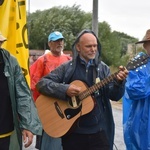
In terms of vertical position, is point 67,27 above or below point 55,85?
above

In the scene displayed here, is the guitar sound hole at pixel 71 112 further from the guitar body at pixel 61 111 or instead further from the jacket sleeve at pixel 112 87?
the jacket sleeve at pixel 112 87

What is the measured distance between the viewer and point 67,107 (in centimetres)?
400

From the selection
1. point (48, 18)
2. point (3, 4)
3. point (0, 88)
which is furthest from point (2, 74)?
point (48, 18)

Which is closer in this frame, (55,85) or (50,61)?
(55,85)

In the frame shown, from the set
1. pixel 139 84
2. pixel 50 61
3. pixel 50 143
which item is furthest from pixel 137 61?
pixel 50 61

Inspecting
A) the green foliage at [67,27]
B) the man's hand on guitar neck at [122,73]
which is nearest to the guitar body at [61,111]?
the man's hand on guitar neck at [122,73]

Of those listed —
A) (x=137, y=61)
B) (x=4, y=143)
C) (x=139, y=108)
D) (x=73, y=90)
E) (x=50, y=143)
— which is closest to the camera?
(x=4, y=143)

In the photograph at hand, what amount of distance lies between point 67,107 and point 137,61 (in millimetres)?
837

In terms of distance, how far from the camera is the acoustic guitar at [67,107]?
378 cm

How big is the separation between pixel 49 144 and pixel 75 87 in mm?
1392

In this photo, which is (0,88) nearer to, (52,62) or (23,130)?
(23,130)

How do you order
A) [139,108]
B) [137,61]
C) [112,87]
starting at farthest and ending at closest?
[139,108] → [137,61] → [112,87]

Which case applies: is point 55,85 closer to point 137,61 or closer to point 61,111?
point 61,111

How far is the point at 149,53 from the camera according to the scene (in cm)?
427
